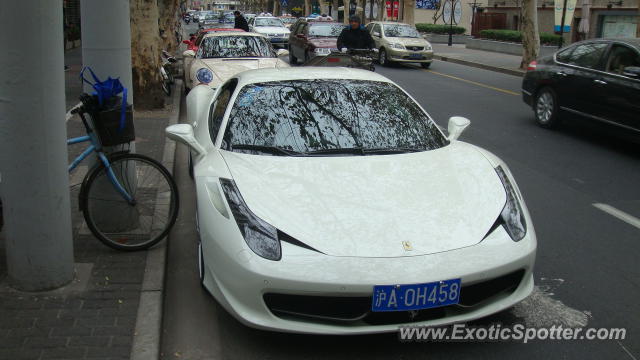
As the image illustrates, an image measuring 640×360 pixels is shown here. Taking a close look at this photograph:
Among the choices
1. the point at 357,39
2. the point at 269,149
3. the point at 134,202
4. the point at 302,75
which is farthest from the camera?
the point at 357,39

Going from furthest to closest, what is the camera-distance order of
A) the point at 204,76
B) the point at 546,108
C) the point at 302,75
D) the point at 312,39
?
the point at 312,39
the point at 204,76
the point at 546,108
the point at 302,75

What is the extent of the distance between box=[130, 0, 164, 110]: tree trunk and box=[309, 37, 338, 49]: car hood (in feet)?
33.1

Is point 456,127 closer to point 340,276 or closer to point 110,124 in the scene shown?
point 340,276

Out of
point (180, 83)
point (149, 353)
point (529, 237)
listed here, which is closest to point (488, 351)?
point (529, 237)

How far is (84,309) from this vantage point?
13.8 ft

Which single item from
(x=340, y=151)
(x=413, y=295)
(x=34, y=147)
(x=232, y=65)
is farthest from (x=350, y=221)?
(x=232, y=65)

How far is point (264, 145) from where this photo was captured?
4.83 m

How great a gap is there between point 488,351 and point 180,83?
15000 millimetres

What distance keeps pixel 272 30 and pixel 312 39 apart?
14472 millimetres

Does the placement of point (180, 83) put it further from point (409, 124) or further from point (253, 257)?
point (253, 257)

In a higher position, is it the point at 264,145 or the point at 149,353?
the point at 264,145

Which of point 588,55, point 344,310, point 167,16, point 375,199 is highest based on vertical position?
point 167,16

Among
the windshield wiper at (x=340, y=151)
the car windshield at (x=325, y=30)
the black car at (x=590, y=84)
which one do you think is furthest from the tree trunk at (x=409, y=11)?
the windshield wiper at (x=340, y=151)

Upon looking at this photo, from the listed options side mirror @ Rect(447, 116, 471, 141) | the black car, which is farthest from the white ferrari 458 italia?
the black car
